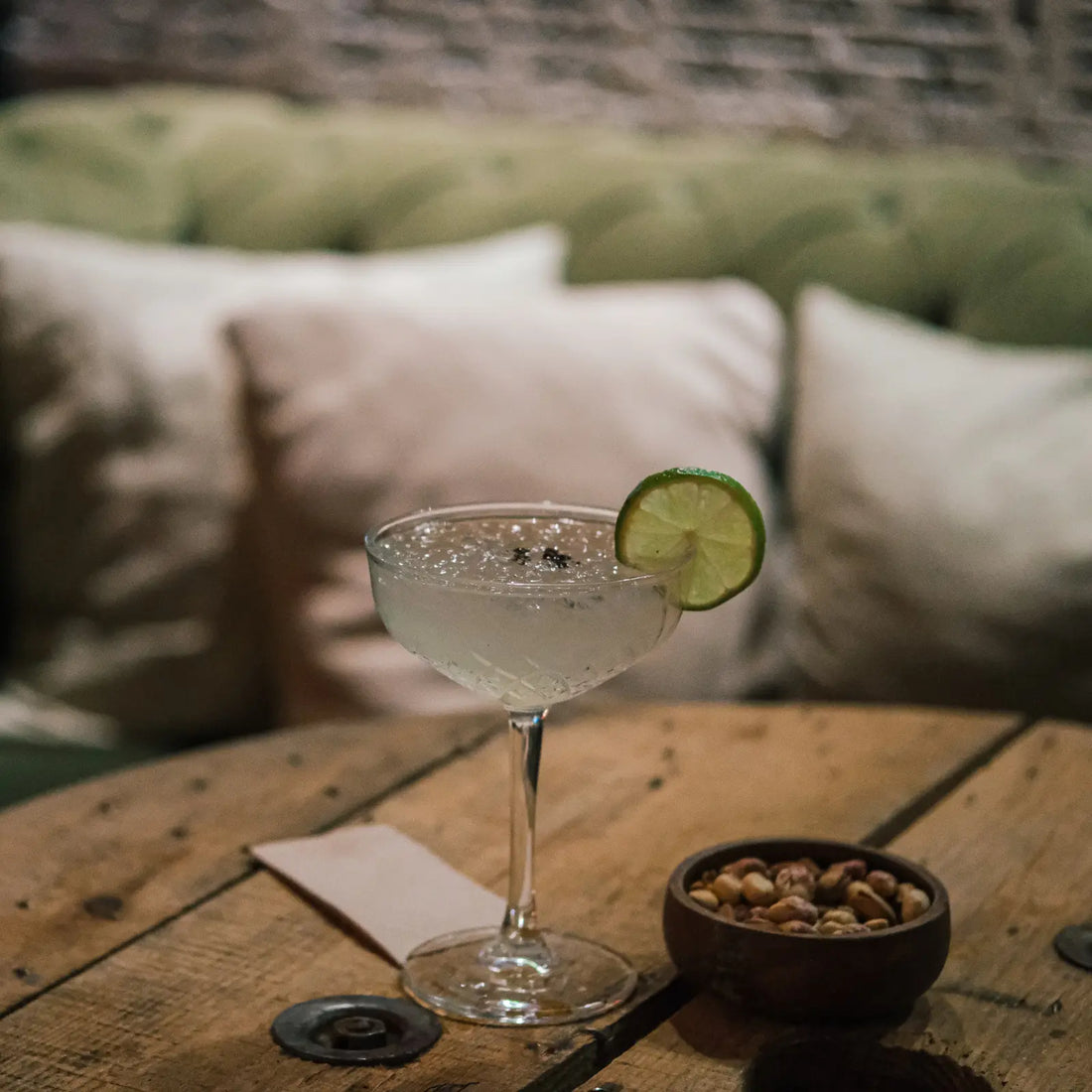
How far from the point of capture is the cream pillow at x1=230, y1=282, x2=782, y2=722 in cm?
168

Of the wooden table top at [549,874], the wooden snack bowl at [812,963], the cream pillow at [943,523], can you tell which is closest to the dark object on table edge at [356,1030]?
the wooden table top at [549,874]

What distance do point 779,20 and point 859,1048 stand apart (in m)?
1.89

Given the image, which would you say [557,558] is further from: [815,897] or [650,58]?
[650,58]

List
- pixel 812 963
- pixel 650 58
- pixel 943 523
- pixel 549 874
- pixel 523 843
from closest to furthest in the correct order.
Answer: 1. pixel 812 963
2. pixel 523 843
3. pixel 549 874
4. pixel 943 523
5. pixel 650 58

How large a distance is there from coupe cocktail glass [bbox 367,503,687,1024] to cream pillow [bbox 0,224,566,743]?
98 centimetres

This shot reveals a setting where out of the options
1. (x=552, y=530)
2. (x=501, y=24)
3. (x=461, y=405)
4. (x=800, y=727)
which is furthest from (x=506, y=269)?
(x=552, y=530)

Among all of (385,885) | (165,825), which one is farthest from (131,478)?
(385,885)

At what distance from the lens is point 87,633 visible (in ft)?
6.27

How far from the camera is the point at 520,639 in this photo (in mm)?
770

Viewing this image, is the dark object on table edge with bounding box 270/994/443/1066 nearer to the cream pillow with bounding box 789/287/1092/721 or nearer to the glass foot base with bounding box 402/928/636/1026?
the glass foot base with bounding box 402/928/636/1026

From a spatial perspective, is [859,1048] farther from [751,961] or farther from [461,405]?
[461,405]

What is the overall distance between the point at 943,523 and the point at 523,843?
942 mm

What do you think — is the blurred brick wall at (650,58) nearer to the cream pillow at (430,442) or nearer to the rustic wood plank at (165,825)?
the cream pillow at (430,442)

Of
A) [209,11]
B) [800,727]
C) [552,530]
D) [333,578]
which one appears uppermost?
[209,11]
